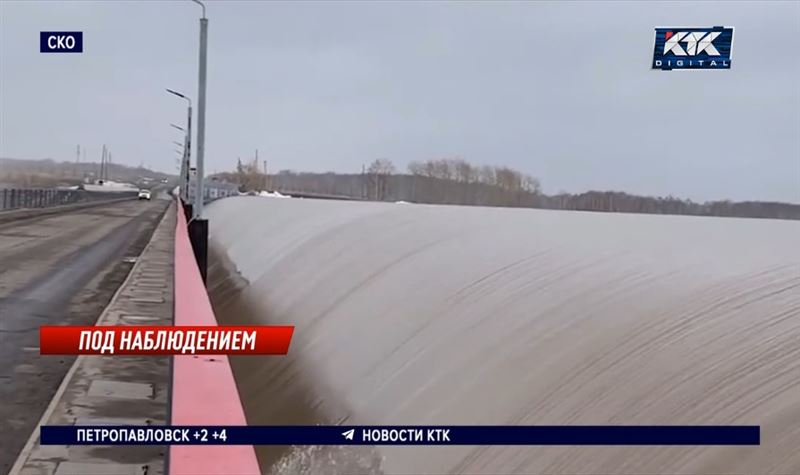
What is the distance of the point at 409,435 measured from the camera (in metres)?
5.52

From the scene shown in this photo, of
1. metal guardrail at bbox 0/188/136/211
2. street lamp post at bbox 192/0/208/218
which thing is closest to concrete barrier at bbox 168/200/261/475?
street lamp post at bbox 192/0/208/218

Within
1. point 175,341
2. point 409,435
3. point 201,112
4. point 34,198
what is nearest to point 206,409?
point 409,435

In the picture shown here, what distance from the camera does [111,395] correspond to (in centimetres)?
845

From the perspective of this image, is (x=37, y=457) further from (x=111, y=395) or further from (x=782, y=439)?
(x=782, y=439)

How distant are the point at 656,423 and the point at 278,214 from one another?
22.3 m

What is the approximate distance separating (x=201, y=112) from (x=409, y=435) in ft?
46.8

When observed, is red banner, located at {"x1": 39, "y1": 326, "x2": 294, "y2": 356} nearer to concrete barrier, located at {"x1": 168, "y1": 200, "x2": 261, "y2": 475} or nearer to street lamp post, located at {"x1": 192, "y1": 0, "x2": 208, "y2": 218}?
concrete barrier, located at {"x1": 168, "y1": 200, "x2": 261, "y2": 475}

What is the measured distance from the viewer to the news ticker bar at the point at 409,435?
4.13 meters

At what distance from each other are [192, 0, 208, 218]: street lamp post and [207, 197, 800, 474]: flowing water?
8.51m

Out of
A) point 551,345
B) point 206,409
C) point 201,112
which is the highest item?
point 201,112

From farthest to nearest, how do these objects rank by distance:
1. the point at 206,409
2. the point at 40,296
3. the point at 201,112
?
1. the point at 201,112
2. the point at 40,296
3. the point at 206,409

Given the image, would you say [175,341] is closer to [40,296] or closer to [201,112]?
[40,296]

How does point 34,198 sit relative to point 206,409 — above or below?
below

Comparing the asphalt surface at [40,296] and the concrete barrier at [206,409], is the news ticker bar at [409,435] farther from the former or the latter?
the asphalt surface at [40,296]
